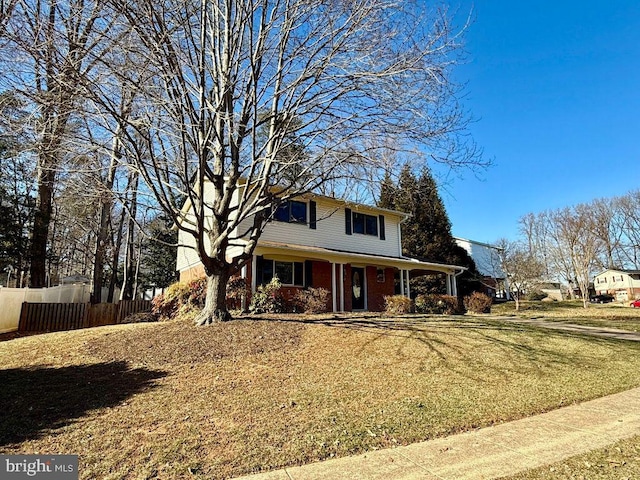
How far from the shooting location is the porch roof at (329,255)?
14.7 metres

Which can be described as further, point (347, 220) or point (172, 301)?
point (347, 220)

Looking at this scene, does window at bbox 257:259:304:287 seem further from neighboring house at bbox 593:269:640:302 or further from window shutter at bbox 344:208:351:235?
neighboring house at bbox 593:269:640:302

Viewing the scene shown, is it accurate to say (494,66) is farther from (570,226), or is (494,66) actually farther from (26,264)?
(570,226)

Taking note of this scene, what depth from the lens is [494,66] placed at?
31.1 feet

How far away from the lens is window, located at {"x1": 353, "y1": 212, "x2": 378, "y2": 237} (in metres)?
19.2


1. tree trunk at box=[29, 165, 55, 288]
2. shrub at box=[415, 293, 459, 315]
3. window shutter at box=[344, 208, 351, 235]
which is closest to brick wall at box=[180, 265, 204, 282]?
tree trunk at box=[29, 165, 55, 288]

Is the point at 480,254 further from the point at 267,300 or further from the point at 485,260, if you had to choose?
the point at 267,300

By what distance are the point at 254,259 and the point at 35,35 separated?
369 inches

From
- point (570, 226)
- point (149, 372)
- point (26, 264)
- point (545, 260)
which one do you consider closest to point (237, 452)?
point (149, 372)

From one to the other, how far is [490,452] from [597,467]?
94 cm

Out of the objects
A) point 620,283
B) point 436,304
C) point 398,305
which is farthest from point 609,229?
point 398,305

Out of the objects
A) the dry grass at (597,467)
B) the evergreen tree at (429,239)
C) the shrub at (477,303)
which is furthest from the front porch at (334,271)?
the dry grass at (597,467)

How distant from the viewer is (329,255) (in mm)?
16531

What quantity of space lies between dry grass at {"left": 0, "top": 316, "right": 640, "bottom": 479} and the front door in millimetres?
8176
